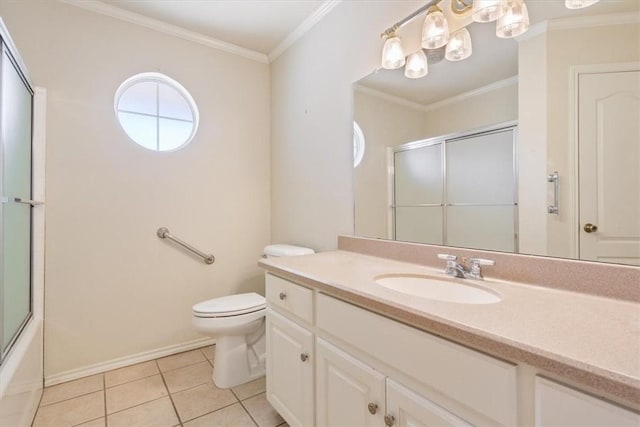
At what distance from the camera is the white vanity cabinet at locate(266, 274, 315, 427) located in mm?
→ 1176

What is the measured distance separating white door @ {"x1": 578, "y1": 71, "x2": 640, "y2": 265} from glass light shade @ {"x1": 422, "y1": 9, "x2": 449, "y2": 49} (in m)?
0.58

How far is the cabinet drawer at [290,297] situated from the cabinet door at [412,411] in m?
0.42

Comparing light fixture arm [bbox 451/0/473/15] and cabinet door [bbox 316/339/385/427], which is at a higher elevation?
light fixture arm [bbox 451/0/473/15]

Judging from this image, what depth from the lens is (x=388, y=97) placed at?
158cm

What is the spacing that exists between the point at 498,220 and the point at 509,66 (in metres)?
0.58

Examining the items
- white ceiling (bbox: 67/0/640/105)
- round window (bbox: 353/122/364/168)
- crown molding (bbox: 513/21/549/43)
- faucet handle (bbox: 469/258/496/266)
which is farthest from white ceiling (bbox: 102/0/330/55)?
faucet handle (bbox: 469/258/496/266)

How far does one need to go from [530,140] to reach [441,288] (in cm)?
61

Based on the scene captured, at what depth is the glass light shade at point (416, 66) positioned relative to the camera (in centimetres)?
Result: 140

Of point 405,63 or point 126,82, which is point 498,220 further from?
point 126,82

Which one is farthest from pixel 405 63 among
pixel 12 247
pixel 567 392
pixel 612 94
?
pixel 12 247

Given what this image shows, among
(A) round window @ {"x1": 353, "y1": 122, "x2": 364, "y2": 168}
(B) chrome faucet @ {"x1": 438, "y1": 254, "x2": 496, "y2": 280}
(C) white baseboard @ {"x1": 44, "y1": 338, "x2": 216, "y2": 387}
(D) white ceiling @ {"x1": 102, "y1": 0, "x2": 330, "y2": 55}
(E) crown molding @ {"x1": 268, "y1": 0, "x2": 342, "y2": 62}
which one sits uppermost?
(D) white ceiling @ {"x1": 102, "y1": 0, "x2": 330, "y2": 55}

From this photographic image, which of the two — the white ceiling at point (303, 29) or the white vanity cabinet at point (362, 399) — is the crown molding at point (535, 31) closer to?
the white ceiling at point (303, 29)

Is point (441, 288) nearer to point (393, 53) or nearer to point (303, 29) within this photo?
point (393, 53)

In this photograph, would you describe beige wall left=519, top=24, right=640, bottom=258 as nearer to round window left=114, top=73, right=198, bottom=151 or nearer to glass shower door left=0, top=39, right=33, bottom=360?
glass shower door left=0, top=39, right=33, bottom=360
